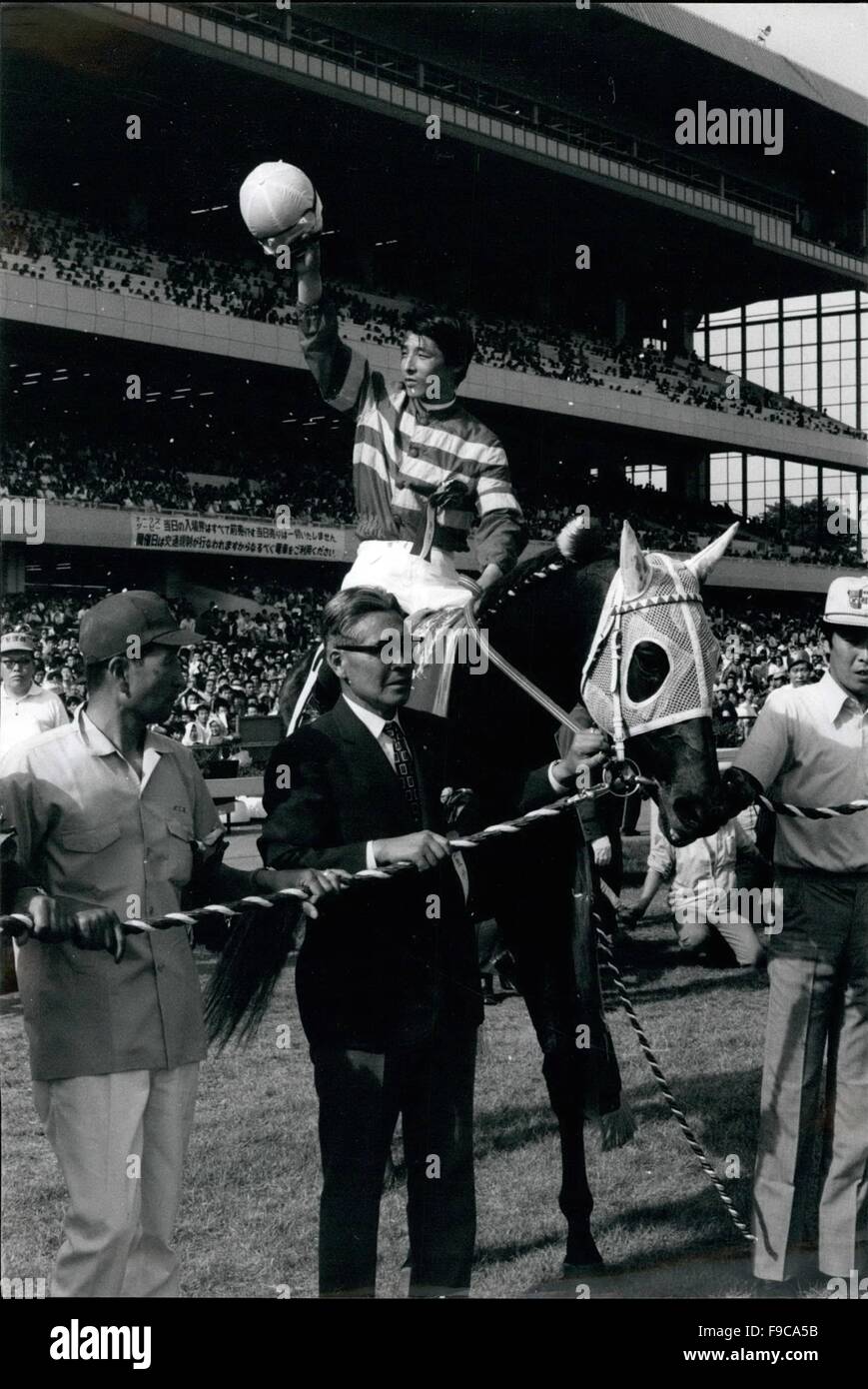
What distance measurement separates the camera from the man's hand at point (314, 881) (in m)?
3.33

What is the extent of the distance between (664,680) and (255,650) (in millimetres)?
3555

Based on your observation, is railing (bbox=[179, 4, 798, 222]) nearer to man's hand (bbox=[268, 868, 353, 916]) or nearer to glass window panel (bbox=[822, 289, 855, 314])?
glass window panel (bbox=[822, 289, 855, 314])

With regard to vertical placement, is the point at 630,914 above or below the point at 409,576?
below

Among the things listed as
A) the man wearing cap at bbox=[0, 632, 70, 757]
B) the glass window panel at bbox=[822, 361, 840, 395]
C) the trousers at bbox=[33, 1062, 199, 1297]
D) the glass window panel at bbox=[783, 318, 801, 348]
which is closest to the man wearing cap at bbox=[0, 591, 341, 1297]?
the trousers at bbox=[33, 1062, 199, 1297]

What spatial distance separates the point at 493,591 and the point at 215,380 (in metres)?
1.97

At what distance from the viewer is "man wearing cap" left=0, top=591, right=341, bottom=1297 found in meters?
3.23

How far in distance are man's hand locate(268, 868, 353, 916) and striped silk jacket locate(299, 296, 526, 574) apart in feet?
4.64

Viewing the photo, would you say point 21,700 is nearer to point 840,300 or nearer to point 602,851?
point 602,851

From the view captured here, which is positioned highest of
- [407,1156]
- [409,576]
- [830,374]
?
[830,374]

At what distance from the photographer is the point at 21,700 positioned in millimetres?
7238

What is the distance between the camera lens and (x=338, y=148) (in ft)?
16.1

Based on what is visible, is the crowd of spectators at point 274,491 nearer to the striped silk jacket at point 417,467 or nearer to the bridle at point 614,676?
the striped silk jacket at point 417,467

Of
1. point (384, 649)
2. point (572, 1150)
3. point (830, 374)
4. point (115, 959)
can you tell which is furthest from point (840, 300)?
point (115, 959)
